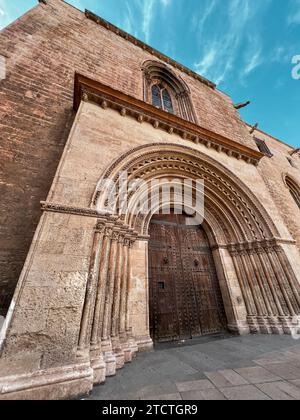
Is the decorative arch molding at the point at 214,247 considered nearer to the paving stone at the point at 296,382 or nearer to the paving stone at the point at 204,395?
the paving stone at the point at 204,395

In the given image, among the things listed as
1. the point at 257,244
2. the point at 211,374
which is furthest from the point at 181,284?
the point at 257,244

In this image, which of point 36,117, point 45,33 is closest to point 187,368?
point 36,117

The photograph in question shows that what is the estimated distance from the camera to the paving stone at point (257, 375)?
64.8 inches

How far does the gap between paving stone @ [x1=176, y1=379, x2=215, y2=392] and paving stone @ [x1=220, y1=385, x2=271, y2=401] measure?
0.14 m

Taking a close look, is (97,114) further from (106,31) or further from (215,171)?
(106,31)

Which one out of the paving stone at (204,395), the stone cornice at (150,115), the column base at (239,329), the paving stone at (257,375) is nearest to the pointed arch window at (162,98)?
the stone cornice at (150,115)

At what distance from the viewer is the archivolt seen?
12.5ft

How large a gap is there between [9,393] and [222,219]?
483 centimetres

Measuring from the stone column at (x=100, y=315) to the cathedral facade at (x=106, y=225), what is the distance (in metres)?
0.01

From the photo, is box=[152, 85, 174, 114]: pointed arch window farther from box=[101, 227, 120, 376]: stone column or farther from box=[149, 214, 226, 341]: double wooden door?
box=[101, 227, 120, 376]: stone column

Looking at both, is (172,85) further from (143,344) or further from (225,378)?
(225,378)

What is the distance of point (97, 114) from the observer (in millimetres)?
3420

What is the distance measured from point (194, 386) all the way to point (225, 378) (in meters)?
0.39

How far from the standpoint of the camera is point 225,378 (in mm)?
1711
